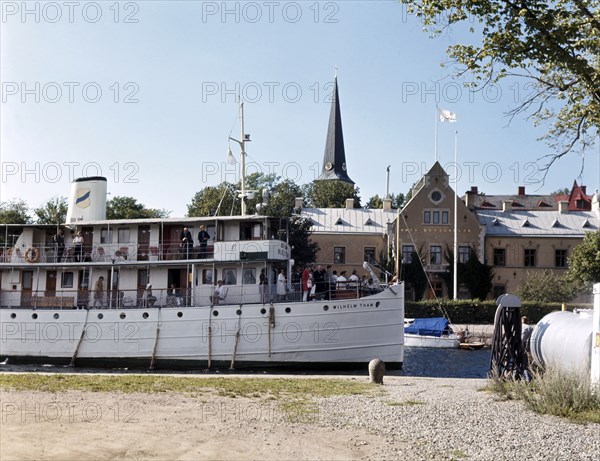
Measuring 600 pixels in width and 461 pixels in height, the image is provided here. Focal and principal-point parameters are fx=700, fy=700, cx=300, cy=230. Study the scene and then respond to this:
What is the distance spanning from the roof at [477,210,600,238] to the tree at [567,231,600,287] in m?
8.81

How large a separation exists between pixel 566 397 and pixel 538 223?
55.9 m

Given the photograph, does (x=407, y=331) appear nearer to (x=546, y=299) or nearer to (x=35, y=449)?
(x=546, y=299)

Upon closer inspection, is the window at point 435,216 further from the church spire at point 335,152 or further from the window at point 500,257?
the church spire at point 335,152

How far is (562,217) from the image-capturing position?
2643 inches

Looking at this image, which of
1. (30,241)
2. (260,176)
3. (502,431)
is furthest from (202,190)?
(502,431)

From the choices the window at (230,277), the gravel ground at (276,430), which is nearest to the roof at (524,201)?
the window at (230,277)

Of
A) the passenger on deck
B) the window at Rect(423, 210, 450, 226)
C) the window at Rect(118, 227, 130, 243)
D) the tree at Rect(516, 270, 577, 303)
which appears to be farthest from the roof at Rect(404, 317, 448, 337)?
the window at Rect(118, 227, 130, 243)

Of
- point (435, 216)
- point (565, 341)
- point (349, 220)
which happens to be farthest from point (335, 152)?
point (565, 341)

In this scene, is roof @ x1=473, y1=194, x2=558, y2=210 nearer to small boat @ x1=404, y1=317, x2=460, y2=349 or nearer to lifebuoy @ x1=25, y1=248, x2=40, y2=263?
small boat @ x1=404, y1=317, x2=460, y2=349

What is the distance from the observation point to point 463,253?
6350 centimetres

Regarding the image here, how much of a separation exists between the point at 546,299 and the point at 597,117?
3957 cm

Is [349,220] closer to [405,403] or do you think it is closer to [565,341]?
[565,341]

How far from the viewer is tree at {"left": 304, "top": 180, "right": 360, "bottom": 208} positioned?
8700 centimetres

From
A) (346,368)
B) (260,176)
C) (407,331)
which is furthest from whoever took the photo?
(260,176)
